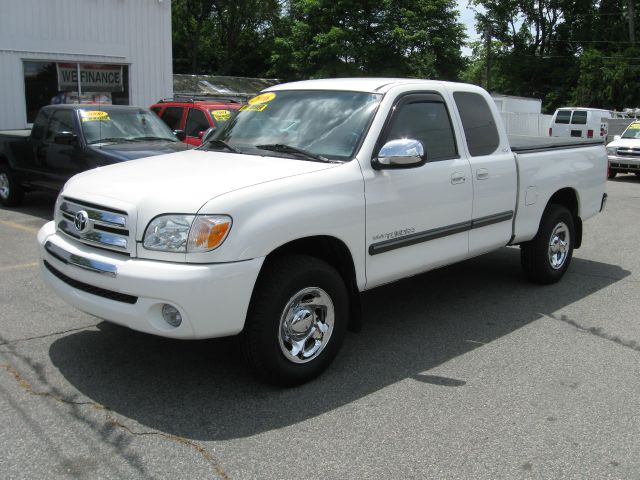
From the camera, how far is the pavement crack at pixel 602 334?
5121 mm

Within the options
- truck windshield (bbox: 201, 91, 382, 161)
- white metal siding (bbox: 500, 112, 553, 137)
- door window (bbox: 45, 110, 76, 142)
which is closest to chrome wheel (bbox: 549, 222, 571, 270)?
truck windshield (bbox: 201, 91, 382, 161)

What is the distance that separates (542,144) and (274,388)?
3801 millimetres

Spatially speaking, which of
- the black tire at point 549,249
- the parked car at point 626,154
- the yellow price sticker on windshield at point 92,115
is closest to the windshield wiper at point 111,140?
the yellow price sticker on windshield at point 92,115

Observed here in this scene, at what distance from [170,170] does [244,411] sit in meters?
1.64

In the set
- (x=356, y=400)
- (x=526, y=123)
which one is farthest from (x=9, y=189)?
(x=526, y=123)

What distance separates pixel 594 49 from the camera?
45.8 m

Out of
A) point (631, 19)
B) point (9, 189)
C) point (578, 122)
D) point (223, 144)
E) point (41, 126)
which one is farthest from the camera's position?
point (631, 19)

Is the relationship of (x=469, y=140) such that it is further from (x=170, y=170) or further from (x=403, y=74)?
(x=403, y=74)

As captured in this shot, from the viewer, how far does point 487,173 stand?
5.52 meters

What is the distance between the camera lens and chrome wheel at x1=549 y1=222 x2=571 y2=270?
671cm

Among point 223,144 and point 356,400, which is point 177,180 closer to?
point 223,144

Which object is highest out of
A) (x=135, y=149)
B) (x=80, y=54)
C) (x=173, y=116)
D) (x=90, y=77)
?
(x=80, y=54)

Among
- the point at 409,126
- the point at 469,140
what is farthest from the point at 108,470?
the point at 469,140

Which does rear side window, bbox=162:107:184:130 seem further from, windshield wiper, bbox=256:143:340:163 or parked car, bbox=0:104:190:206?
windshield wiper, bbox=256:143:340:163
